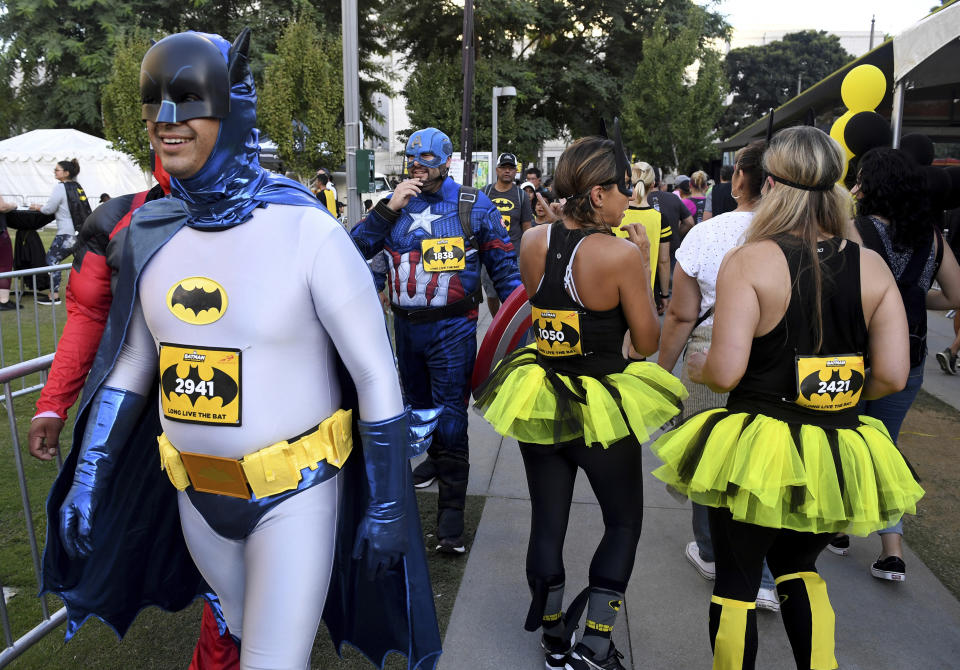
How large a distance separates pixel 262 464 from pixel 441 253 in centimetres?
221

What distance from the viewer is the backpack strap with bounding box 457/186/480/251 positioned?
3.98 metres

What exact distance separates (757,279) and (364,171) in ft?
16.5

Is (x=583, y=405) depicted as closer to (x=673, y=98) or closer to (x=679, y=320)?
(x=679, y=320)

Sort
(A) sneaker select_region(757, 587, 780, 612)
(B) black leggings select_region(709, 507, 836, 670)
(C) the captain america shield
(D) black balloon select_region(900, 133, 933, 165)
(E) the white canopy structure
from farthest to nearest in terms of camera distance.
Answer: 1. (E) the white canopy structure
2. (C) the captain america shield
3. (D) black balloon select_region(900, 133, 933, 165)
4. (A) sneaker select_region(757, 587, 780, 612)
5. (B) black leggings select_region(709, 507, 836, 670)

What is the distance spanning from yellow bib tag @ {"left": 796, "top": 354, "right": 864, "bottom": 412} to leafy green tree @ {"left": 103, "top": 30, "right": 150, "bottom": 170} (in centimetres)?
2531

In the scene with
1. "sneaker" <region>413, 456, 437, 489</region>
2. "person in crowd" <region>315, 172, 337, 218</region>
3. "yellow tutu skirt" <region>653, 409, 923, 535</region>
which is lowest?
"sneaker" <region>413, 456, 437, 489</region>

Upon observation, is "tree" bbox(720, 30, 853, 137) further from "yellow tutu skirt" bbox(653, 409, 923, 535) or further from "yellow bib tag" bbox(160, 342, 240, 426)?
"yellow bib tag" bbox(160, 342, 240, 426)

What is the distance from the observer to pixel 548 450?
282cm

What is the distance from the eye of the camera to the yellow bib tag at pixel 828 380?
2.22 metres

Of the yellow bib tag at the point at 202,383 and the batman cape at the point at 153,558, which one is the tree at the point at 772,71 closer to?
the batman cape at the point at 153,558

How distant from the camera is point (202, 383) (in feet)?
6.23

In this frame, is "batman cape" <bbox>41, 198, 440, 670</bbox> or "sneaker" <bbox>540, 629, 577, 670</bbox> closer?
"batman cape" <bbox>41, 198, 440, 670</bbox>

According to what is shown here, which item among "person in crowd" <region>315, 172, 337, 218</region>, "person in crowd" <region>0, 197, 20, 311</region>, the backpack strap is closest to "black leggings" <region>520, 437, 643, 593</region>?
the backpack strap

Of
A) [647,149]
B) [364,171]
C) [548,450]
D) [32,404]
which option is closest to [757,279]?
[548,450]
